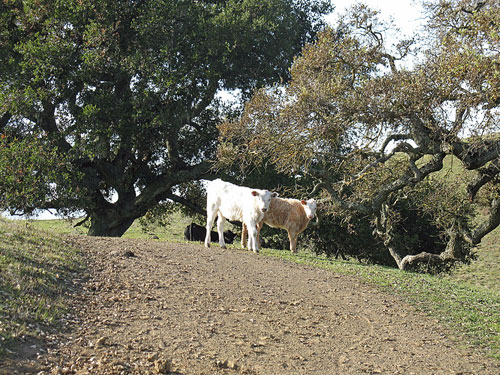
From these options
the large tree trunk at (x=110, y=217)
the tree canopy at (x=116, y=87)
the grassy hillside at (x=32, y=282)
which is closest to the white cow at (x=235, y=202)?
the grassy hillside at (x=32, y=282)

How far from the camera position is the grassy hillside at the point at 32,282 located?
7109 mm

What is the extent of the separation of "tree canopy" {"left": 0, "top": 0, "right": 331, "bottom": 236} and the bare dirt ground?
32.6ft

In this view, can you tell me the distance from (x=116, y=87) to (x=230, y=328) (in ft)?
58.1

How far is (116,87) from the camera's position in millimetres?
23844

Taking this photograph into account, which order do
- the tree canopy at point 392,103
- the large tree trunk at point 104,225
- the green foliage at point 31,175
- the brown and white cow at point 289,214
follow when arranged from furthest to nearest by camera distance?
the large tree trunk at point 104,225
the green foliage at point 31,175
the brown and white cow at point 289,214
the tree canopy at point 392,103

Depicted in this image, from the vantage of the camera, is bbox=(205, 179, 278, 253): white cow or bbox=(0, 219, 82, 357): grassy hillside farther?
bbox=(205, 179, 278, 253): white cow

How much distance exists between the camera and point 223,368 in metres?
6.84

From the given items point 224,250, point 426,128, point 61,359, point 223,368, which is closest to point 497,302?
point 426,128

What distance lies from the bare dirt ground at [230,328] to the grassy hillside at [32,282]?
0.29m

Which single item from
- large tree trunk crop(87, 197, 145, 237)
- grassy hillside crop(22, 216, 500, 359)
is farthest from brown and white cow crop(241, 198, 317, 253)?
large tree trunk crop(87, 197, 145, 237)

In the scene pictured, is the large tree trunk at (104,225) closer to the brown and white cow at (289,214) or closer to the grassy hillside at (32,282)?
the brown and white cow at (289,214)

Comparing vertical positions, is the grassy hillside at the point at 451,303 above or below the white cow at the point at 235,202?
below

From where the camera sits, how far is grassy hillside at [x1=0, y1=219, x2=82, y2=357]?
23.3 feet

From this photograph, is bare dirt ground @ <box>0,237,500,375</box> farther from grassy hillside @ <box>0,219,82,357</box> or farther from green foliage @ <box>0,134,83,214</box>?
green foliage @ <box>0,134,83,214</box>
